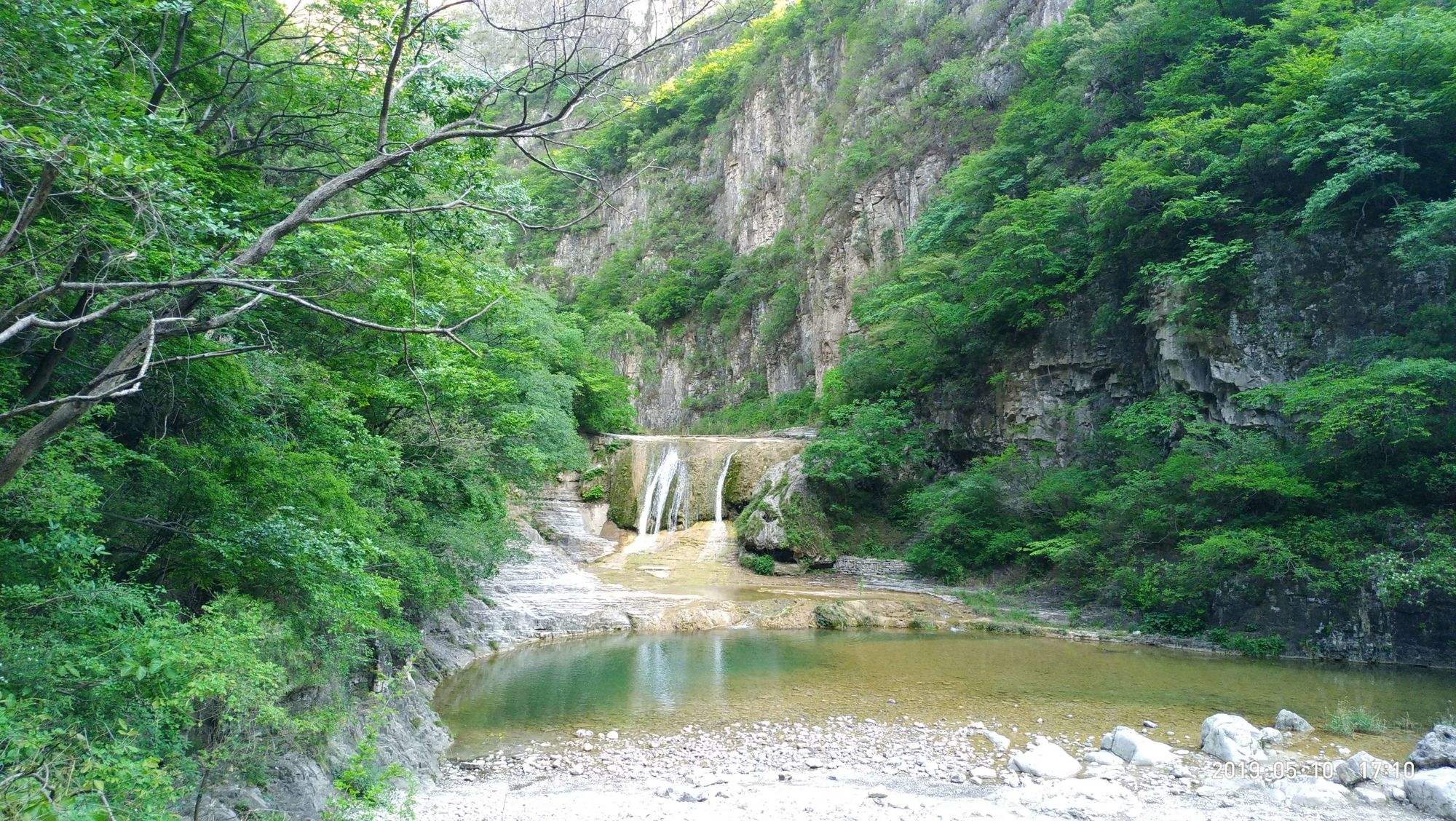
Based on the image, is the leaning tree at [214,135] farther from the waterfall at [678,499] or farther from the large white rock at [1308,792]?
the waterfall at [678,499]

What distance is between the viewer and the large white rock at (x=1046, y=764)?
258 inches

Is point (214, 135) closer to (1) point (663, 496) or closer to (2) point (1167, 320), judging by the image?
(2) point (1167, 320)

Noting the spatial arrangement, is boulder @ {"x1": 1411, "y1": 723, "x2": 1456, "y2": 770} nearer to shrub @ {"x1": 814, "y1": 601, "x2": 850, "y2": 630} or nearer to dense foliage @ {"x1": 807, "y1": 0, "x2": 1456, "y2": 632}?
dense foliage @ {"x1": 807, "y1": 0, "x2": 1456, "y2": 632}

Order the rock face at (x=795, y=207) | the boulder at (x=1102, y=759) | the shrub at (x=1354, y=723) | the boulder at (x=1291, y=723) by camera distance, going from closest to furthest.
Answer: the boulder at (x=1102, y=759)
the shrub at (x=1354, y=723)
the boulder at (x=1291, y=723)
the rock face at (x=795, y=207)

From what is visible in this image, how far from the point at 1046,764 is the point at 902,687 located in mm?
3394

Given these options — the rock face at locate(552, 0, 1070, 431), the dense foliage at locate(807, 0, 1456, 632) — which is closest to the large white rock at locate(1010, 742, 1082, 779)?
the dense foliage at locate(807, 0, 1456, 632)

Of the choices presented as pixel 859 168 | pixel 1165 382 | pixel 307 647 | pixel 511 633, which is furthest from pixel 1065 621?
pixel 859 168

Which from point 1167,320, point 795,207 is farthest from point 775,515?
point 795,207

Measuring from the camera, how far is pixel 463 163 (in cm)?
619

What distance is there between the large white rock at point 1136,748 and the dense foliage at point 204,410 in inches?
254

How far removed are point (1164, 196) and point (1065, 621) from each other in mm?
9629

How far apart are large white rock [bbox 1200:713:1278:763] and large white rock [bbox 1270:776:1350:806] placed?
1.92ft

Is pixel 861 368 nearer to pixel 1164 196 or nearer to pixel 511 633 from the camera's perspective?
pixel 1164 196

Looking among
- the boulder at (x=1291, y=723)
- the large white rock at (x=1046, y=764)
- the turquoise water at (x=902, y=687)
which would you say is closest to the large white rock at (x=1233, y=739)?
the boulder at (x=1291, y=723)
